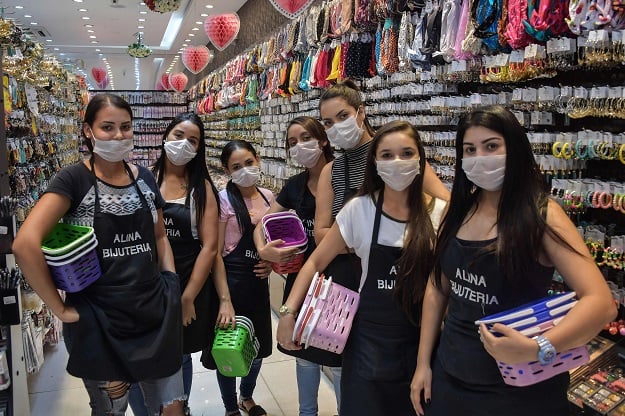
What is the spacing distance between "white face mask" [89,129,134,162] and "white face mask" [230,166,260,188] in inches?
38.2

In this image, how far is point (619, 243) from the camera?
237 centimetres

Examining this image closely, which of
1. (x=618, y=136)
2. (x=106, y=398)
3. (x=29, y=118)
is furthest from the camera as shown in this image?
(x=29, y=118)

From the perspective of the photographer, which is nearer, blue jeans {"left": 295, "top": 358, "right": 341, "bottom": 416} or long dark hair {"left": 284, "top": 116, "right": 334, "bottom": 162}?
blue jeans {"left": 295, "top": 358, "right": 341, "bottom": 416}

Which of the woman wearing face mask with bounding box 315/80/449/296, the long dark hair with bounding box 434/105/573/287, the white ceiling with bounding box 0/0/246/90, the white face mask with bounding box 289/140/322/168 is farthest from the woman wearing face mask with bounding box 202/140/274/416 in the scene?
the white ceiling with bounding box 0/0/246/90

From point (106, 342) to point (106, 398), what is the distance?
255mm

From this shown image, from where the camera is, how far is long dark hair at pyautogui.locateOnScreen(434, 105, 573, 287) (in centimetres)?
148

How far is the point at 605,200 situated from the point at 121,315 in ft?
6.77

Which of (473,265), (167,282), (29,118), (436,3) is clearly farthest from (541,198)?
(29,118)

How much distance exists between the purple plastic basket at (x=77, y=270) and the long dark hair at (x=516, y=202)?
4.25 ft

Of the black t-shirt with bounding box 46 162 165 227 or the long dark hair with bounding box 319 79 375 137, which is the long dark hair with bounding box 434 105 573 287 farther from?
the black t-shirt with bounding box 46 162 165 227

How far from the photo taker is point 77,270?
1.88 meters

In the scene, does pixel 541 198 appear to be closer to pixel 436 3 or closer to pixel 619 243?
pixel 619 243

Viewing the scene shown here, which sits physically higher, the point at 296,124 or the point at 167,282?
the point at 296,124

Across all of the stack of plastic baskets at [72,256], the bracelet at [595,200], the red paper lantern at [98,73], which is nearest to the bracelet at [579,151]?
the bracelet at [595,200]
